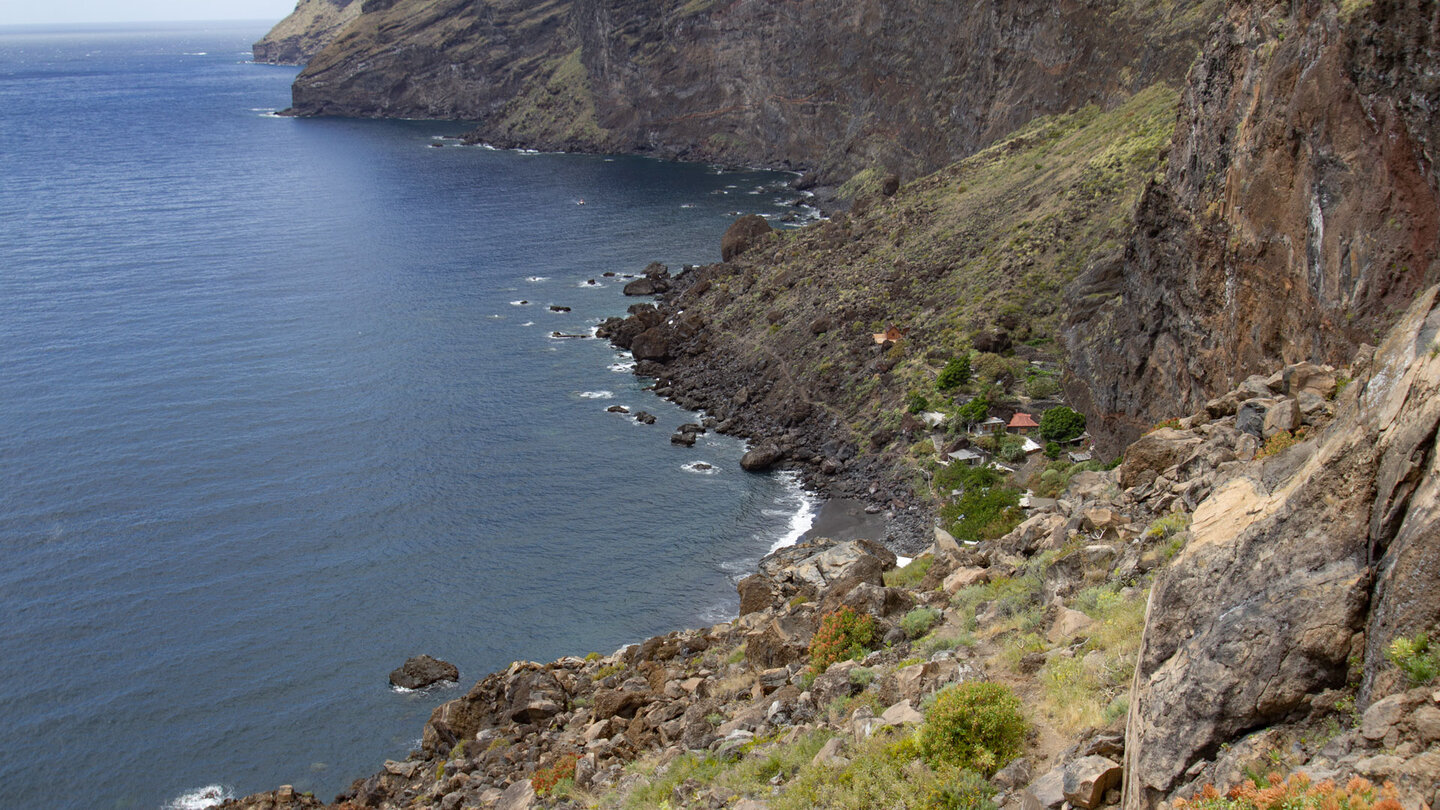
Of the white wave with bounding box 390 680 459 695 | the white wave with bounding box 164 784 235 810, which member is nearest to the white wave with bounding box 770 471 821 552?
the white wave with bounding box 390 680 459 695

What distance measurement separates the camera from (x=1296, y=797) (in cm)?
1051

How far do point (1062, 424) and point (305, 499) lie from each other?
48.9 m

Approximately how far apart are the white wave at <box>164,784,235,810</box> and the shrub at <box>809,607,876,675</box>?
28.6 m

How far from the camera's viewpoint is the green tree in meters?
58.0

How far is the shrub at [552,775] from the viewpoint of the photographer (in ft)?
93.7

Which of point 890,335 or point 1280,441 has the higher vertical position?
point 1280,441

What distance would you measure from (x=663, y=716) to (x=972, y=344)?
47.4 meters

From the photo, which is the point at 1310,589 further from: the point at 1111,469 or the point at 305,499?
the point at 305,499

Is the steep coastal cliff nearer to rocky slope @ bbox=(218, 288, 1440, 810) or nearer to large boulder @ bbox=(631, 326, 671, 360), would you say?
rocky slope @ bbox=(218, 288, 1440, 810)

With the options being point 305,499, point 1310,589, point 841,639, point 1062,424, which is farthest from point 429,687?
point 1310,589

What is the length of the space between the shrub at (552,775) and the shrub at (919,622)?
10689 mm

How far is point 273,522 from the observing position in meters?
61.5

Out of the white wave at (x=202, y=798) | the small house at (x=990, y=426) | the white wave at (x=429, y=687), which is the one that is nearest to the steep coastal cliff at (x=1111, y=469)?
the small house at (x=990, y=426)

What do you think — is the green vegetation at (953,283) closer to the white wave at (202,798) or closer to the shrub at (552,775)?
the shrub at (552,775)
